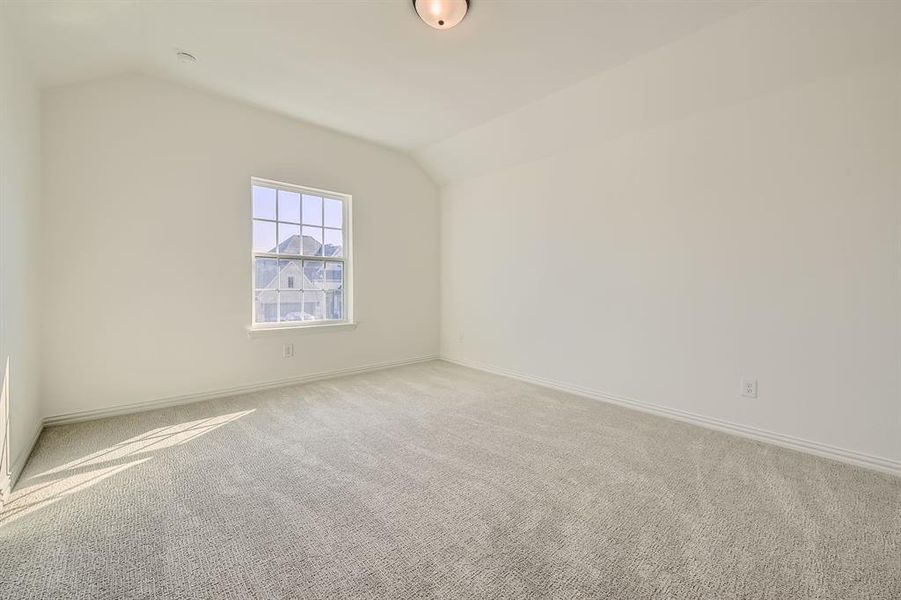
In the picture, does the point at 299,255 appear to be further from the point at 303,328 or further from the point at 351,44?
the point at 351,44

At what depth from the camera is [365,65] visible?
2.69 meters

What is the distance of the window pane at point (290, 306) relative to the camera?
3748mm

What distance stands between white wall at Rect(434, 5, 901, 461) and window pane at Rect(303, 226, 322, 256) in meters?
1.82

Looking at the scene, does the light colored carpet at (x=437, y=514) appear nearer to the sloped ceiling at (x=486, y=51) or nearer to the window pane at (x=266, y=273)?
the window pane at (x=266, y=273)

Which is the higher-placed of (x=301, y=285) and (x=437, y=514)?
(x=301, y=285)

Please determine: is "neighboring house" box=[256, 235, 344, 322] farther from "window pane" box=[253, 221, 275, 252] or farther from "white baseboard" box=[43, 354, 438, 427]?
"white baseboard" box=[43, 354, 438, 427]

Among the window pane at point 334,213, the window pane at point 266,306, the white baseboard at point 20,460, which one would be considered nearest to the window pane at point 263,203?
the window pane at point 334,213

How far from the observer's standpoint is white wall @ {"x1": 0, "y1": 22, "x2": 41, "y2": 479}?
1.86 meters

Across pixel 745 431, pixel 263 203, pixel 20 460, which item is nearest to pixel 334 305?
pixel 263 203

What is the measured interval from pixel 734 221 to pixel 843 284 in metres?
0.70

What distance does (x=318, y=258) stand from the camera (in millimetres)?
3965

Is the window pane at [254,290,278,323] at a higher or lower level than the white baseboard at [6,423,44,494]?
higher

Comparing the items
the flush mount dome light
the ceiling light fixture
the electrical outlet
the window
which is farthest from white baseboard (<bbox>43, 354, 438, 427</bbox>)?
the electrical outlet

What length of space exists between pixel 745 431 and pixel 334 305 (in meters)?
3.72
